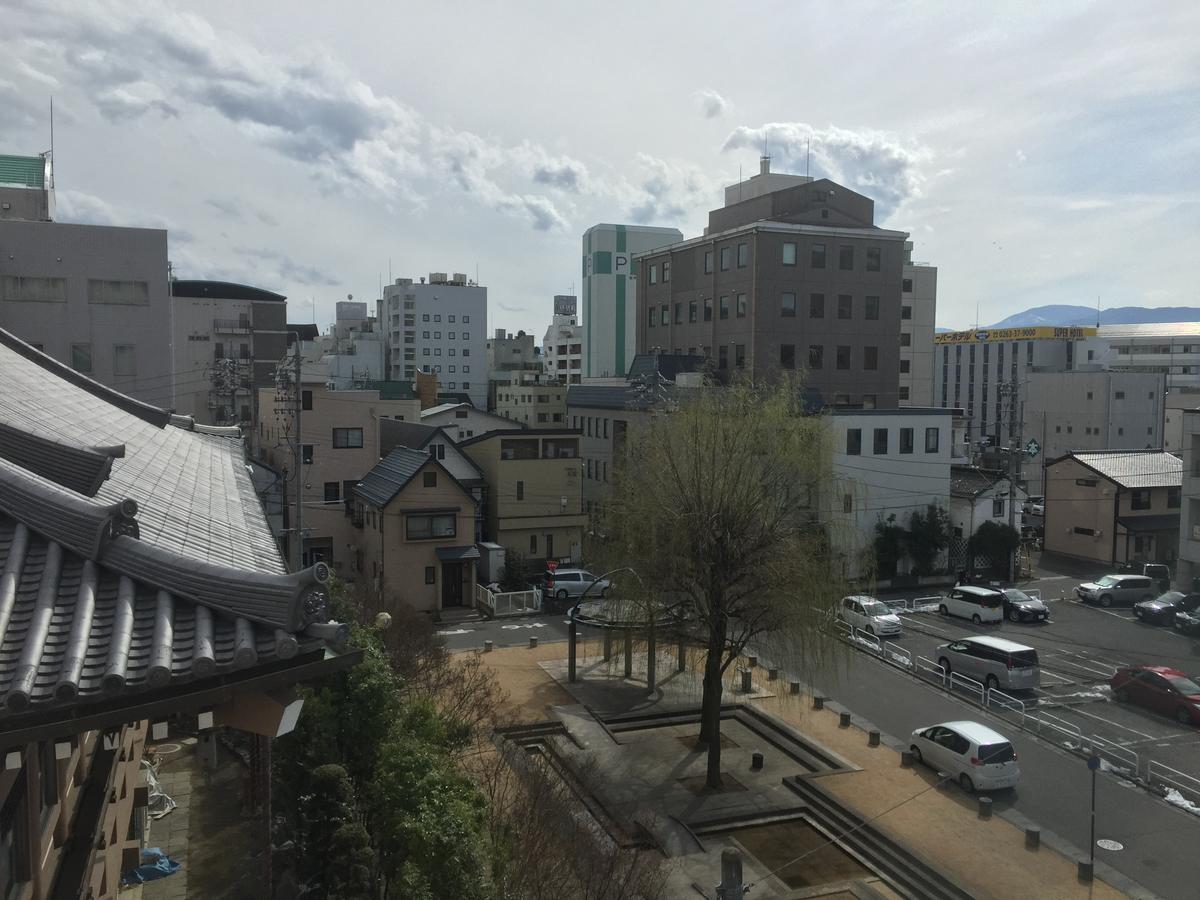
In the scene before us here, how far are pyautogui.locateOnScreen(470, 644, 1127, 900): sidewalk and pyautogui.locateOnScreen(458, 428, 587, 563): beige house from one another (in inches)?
520

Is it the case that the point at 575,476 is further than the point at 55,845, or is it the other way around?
the point at 575,476

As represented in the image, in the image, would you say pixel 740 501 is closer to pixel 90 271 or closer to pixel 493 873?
pixel 493 873

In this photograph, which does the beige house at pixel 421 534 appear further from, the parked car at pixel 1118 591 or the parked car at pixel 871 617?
the parked car at pixel 1118 591

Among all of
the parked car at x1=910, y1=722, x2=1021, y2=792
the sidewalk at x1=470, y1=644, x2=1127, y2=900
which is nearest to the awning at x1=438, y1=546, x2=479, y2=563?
the sidewalk at x1=470, y1=644, x2=1127, y2=900

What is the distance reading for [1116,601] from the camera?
108 ft

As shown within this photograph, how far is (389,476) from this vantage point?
32812 mm

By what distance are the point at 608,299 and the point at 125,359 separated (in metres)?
60.4

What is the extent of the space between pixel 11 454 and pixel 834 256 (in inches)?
1667

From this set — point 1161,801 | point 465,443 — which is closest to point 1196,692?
point 1161,801

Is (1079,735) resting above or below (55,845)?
below

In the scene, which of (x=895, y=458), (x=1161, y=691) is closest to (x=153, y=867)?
(x=1161, y=691)

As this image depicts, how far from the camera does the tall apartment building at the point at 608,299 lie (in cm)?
8650

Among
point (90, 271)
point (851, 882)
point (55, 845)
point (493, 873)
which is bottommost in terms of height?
point (851, 882)

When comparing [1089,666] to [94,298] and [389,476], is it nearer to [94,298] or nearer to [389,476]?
[389,476]
